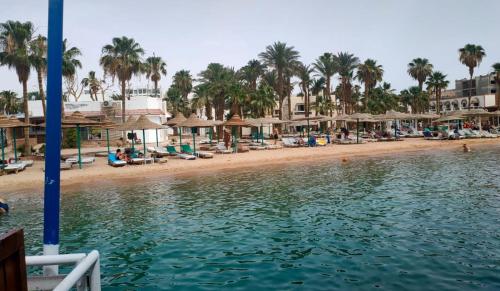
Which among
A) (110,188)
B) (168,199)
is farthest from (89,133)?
(168,199)

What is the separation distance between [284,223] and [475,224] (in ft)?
15.6

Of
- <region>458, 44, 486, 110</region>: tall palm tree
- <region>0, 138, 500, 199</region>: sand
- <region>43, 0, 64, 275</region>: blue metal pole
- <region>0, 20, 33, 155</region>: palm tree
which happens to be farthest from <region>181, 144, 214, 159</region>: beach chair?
<region>458, 44, 486, 110</region>: tall palm tree

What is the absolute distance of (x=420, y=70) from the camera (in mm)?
75312

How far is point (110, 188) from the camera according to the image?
18.5 meters

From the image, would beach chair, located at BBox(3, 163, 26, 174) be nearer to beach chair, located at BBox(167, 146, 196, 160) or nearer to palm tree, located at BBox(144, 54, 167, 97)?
beach chair, located at BBox(167, 146, 196, 160)

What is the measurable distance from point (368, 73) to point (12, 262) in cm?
7263

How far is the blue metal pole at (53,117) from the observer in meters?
3.59

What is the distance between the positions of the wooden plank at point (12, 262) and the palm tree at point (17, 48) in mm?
33191

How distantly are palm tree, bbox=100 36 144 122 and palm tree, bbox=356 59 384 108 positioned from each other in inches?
1534

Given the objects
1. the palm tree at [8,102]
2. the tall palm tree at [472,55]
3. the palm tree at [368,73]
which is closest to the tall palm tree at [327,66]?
the palm tree at [368,73]

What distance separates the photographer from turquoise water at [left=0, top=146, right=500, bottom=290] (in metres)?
7.16

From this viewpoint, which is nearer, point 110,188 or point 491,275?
point 491,275

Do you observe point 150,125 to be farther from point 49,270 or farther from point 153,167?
point 49,270

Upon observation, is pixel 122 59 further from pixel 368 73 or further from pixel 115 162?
pixel 368 73
